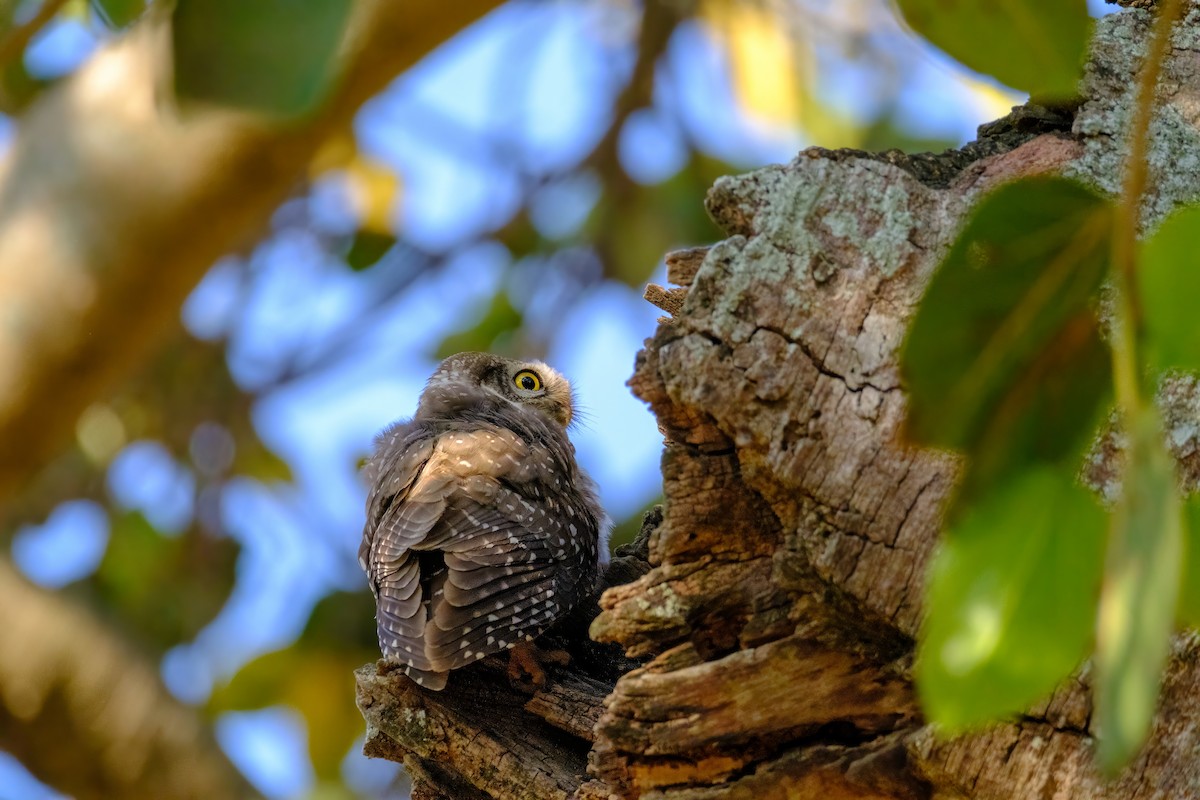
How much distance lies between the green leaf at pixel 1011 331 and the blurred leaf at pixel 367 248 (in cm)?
686

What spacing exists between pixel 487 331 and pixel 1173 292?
275 inches

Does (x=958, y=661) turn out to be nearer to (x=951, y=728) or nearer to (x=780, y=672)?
(x=951, y=728)

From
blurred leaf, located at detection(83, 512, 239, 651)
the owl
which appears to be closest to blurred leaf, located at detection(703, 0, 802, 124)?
the owl

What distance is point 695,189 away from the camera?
327 inches

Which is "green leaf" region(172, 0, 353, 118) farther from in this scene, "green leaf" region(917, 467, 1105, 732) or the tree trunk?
the tree trunk

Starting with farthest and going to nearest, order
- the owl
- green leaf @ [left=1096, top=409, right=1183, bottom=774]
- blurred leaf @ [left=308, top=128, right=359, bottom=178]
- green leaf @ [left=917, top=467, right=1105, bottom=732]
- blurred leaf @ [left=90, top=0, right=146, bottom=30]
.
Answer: blurred leaf @ [left=308, top=128, right=359, bottom=178], the owl, blurred leaf @ [left=90, top=0, right=146, bottom=30], green leaf @ [left=917, top=467, right=1105, bottom=732], green leaf @ [left=1096, top=409, right=1183, bottom=774]

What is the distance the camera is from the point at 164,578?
27.0 feet

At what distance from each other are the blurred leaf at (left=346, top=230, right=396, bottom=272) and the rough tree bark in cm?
525

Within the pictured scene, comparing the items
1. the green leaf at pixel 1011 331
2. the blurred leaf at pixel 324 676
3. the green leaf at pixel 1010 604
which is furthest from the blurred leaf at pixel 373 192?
the green leaf at pixel 1010 604

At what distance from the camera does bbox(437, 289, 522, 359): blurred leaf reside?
7727mm

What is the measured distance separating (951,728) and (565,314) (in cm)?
746

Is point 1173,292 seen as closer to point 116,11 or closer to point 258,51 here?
point 258,51

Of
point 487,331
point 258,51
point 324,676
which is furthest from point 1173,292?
point 487,331

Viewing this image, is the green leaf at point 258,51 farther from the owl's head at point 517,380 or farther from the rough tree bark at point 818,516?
the owl's head at point 517,380
